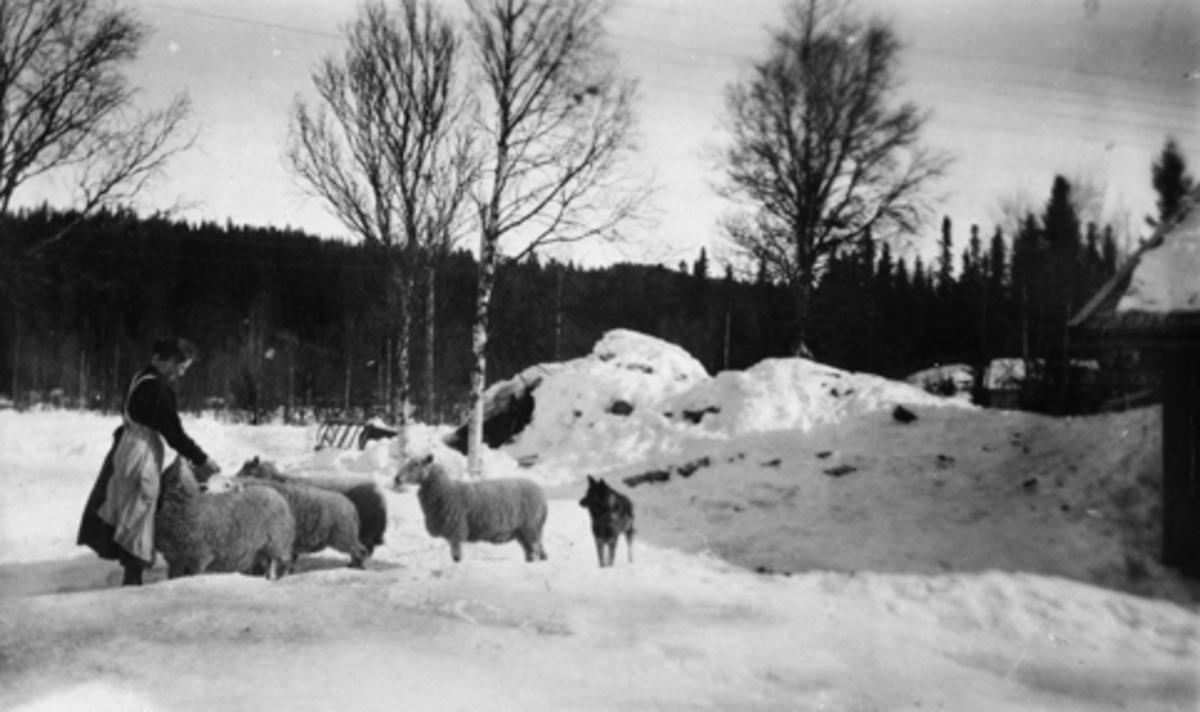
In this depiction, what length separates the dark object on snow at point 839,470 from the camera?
10484 mm

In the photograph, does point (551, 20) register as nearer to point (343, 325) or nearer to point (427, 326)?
point (427, 326)

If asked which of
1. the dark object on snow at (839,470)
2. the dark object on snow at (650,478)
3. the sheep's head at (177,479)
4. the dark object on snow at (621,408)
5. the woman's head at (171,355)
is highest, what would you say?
the woman's head at (171,355)

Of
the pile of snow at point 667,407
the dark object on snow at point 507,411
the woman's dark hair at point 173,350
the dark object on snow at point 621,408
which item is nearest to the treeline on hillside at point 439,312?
the dark object on snow at point 507,411

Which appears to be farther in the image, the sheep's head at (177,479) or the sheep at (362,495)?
the sheep at (362,495)

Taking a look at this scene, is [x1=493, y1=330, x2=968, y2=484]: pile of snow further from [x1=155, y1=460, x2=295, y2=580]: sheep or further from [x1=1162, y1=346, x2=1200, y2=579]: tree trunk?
[x1=155, y1=460, x2=295, y2=580]: sheep

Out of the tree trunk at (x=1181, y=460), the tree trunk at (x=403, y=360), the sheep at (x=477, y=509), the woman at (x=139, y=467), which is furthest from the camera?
the tree trunk at (x=403, y=360)

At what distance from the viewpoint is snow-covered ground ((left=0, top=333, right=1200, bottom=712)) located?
357 centimetres

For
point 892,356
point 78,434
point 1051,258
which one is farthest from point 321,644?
point 1051,258

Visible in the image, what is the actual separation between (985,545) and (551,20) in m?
10.8

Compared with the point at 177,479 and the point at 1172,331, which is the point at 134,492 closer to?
the point at 177,479

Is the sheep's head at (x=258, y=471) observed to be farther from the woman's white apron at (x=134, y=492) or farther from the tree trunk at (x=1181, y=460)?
the tree trunk at (x=1181, y=460)

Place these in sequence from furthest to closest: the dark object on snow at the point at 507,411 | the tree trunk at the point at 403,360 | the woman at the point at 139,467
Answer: the dark object on snow at the point at 507,411, the tree trunk at the point at 403,360, the woman at the point at 139,467

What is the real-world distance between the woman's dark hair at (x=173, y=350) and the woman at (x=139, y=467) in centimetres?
1

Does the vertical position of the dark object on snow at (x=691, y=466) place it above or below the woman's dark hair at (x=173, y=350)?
below
